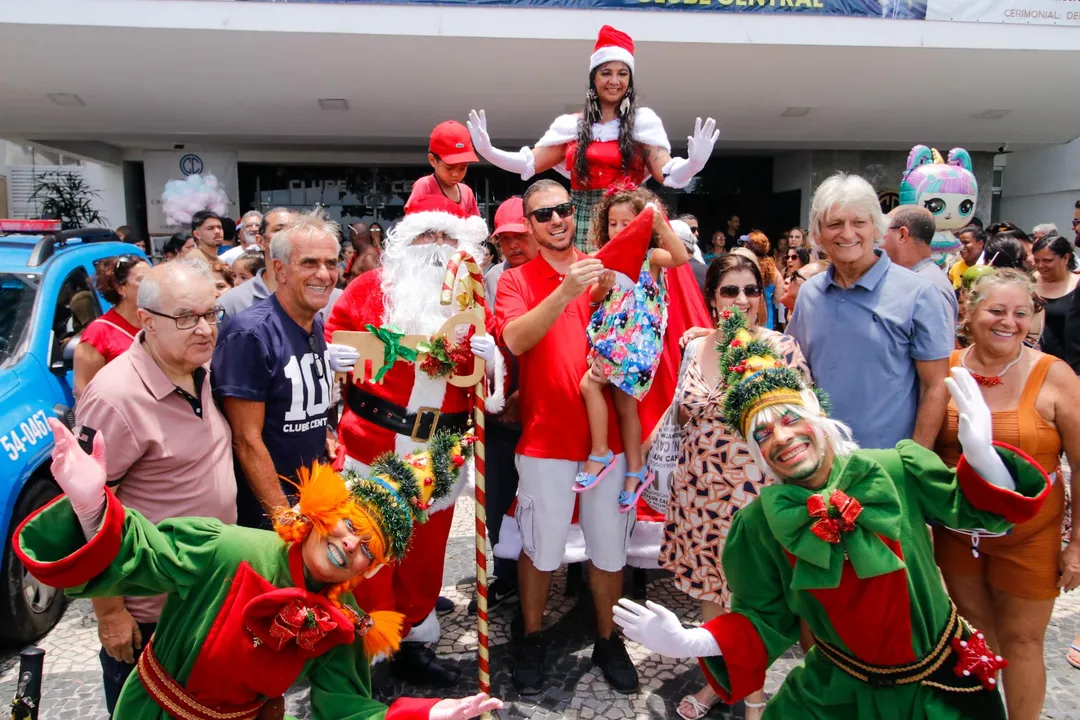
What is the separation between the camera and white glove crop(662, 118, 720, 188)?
379cm

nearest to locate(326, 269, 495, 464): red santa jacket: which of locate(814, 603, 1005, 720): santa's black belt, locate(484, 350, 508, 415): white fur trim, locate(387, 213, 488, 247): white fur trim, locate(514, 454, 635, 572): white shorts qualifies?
locate(484, 350, 508, 415): white fur trim

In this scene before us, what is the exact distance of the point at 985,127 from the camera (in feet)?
47.1

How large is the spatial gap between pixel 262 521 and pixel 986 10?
12.3 meters

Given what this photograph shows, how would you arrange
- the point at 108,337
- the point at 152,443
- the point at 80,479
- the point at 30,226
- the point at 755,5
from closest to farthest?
1. the point at 80,479
2. the point at 152,443
3. the point at 108,337
4. the point at 30,226
5. the point at 755,5

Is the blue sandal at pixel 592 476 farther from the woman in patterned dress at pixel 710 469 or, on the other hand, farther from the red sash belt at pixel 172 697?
the red sash belt at pixel 172 697

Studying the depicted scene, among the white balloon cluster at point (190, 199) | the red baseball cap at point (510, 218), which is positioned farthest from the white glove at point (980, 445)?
the white balloon cluster at point (190, 199)

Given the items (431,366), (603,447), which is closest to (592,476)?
(603,447)

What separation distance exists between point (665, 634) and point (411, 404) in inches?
65.9

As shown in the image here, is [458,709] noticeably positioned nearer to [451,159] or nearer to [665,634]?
[665,634]

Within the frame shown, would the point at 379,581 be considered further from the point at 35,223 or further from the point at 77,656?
the point at 35,223

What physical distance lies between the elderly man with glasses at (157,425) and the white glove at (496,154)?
205cm

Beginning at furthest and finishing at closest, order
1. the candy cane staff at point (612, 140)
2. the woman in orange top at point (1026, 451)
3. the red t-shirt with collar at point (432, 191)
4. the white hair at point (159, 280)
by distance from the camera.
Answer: the candy cane staff at point (612, 140), the red t-shirt with collar at point (432, 191), the woman in orange top at point (1026, 451), the white hair at point (159, 280)

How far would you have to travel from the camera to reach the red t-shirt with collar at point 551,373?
3297mm

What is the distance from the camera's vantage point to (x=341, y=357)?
10.1ft
